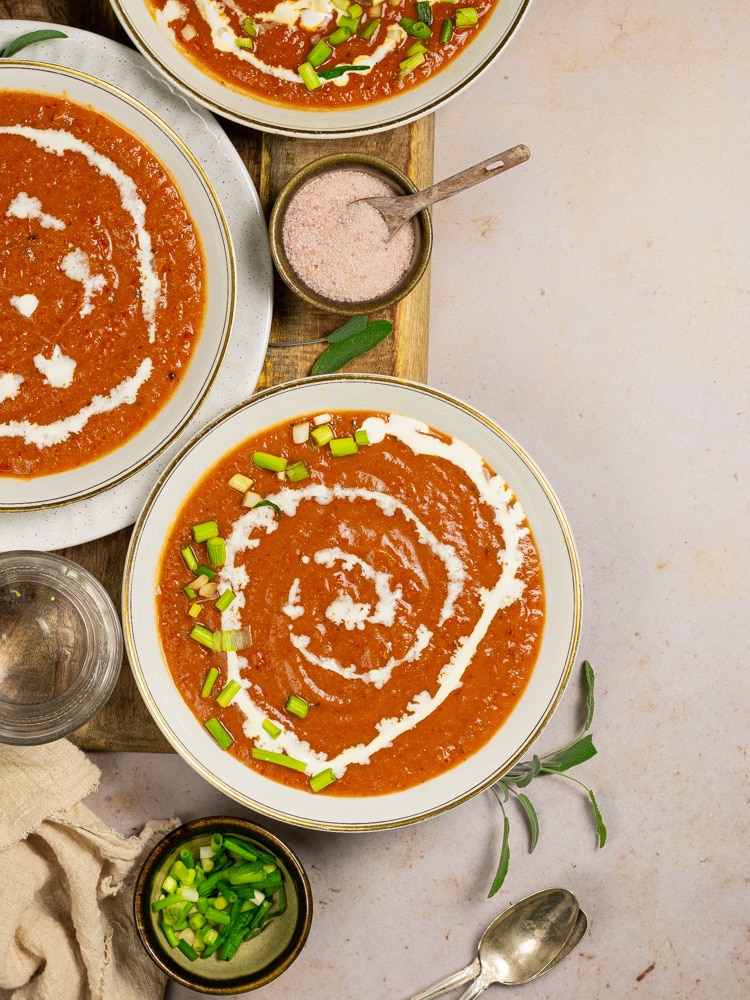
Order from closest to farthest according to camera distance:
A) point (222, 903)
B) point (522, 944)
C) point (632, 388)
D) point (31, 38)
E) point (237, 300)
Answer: point (31, 38), point (237, 300), point (222, 903), point (522, 944), point (632, 388)

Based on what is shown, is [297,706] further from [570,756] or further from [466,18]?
[466,18]

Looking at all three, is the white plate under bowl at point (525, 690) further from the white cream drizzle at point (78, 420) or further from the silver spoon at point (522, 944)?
the silver spoon at point (522, 944)

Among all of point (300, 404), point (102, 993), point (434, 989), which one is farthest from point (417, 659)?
point (102, 993)

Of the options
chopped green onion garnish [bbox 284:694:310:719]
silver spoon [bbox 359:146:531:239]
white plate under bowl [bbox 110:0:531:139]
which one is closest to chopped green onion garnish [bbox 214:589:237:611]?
chopped green onion garnish [bbox 284:694:310:719]

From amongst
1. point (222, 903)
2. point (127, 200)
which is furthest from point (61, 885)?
point (127, 200)

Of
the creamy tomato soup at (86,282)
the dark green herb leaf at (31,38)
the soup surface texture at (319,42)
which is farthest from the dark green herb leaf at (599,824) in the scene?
the dark green herb leaf at (31,38)

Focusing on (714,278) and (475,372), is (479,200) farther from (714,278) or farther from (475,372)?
(714,278)
